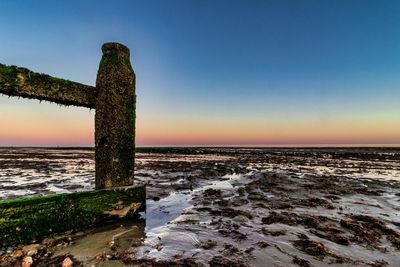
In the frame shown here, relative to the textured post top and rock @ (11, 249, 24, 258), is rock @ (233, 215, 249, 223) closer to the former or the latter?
rock @ (11, 249, 24, 258)

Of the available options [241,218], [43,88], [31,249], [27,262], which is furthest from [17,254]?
[241,218]

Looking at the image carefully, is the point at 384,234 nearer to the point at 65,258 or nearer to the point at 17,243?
the point at 65,258

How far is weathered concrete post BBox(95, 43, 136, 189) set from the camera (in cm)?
524

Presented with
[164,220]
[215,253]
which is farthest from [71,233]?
[215,253]

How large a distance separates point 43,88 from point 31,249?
97.6 inches

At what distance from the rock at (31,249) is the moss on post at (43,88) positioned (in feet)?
7.59

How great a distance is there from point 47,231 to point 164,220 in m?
2.22

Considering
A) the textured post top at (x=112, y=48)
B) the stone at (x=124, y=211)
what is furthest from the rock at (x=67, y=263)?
the textured post top at (x=112, y=48)

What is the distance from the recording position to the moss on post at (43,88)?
4.09 meters

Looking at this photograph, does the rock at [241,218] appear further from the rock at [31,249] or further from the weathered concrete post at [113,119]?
the rock at [31,249]

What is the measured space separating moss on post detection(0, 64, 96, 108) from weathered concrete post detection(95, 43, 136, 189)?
273 mm

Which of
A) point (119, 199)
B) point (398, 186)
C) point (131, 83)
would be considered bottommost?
point (398, 186)

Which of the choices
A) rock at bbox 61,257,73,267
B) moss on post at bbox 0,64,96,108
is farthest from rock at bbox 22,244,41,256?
moss on post at bbox 0,64,96,108

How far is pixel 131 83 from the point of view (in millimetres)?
5582
